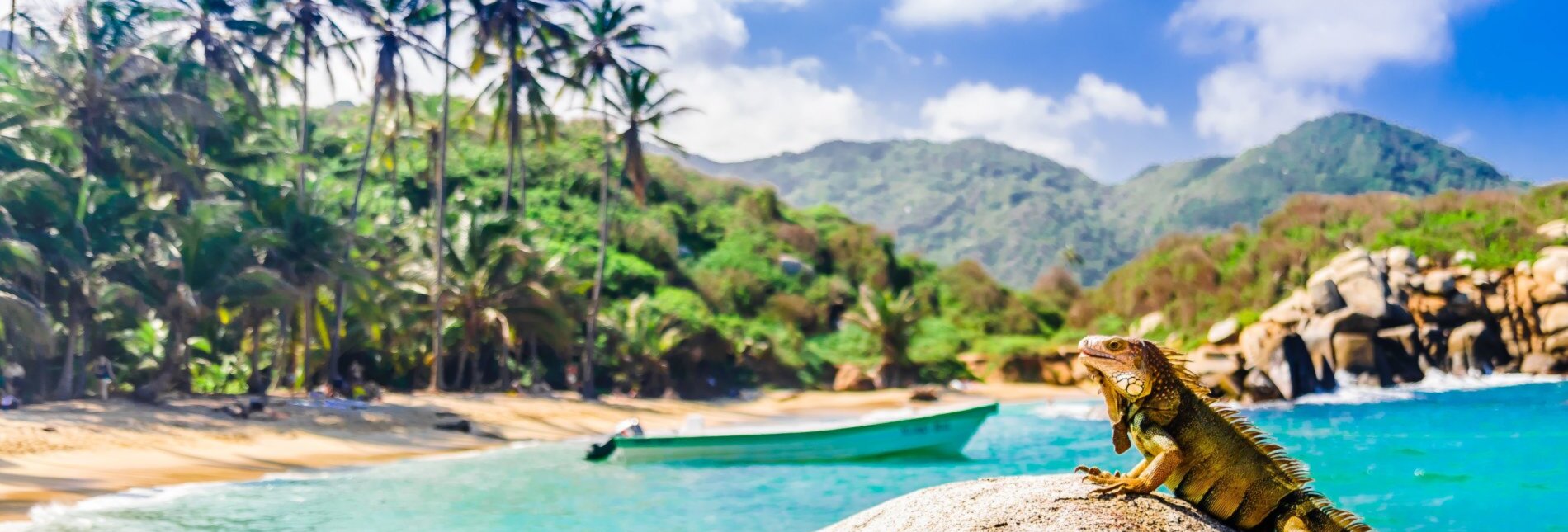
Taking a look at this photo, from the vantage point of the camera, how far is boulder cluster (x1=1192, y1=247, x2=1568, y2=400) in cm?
2992

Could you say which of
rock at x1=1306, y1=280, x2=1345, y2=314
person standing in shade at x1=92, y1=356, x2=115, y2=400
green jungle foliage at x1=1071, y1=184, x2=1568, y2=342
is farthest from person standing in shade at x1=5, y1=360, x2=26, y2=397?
rock at x1=1306, y1=280, x2=1345, y2=314

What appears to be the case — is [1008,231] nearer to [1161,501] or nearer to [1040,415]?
[1040,415]

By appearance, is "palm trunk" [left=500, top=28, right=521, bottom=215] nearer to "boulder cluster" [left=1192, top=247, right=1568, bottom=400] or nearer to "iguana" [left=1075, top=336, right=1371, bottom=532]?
"boulder cluster" [left=1192, top=247, right=1568, bottom=400]

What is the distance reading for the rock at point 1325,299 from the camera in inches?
1283

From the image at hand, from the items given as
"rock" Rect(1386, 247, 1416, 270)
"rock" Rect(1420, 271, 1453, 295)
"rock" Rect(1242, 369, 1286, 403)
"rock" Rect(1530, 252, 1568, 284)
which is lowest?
"rock" Rect(1242, 369, 1286, 403)

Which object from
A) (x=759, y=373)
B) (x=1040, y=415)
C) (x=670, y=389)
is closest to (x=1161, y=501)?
(x=1040, y=415)

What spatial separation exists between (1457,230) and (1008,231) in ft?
340

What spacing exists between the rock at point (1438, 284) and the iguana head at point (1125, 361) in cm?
3627

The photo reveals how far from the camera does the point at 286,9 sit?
2642 cm

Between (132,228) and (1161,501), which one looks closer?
(1161,501)

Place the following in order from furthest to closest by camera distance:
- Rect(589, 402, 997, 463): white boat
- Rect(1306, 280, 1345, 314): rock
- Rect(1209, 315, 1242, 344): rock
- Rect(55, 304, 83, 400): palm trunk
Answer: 1. Rect(1209, 315, 1242, 344): rock
2. Rect(1306, 280, 1345, 314): rock
3. Rect(55, 304, 83, 400): palm trunk
4. Rect(589, 402, 997, 463): white boat

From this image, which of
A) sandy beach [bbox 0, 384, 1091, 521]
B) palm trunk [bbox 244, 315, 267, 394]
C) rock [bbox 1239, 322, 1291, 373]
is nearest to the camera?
sandy beach [bbox 0, 384, 1091, 521]

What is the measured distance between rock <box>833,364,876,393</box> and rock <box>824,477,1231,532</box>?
34.8 meters

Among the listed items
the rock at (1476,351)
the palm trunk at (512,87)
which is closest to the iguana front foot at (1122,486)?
the palm trunk at (512,87)
